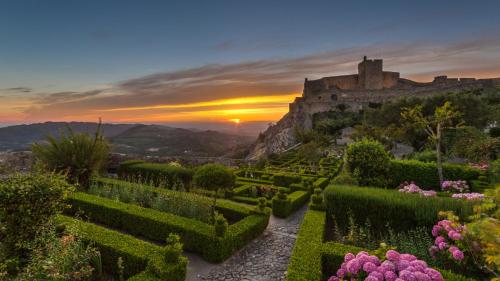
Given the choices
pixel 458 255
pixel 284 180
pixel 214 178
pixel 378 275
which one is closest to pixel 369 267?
pixel 378 275

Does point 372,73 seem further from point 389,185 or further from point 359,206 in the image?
point 359,206

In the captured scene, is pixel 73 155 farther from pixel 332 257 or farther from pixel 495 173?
pixel 495 173

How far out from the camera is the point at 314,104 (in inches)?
1948

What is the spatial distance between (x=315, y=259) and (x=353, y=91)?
50140 millimetres

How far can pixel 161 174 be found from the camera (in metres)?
12.3

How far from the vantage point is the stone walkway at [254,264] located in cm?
513

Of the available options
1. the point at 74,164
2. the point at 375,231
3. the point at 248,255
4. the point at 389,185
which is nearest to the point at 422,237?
the point at 375,231

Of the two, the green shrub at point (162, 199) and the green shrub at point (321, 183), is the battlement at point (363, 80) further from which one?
the green shrub at point (162, 199)

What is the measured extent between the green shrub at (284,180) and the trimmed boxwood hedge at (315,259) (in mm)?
7084

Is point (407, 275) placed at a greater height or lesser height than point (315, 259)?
greater

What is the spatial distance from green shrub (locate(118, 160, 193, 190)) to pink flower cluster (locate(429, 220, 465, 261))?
8757 mm

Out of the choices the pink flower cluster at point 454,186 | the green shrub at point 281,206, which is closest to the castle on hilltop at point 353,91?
the pink flower cluster at point 454,186

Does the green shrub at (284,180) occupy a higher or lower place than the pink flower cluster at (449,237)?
lower

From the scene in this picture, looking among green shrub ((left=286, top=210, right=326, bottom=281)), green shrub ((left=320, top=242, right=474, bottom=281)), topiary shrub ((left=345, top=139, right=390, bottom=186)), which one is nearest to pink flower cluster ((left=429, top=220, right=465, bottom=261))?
green shrub ((left=320, top=242, right=474, bottom=281))
